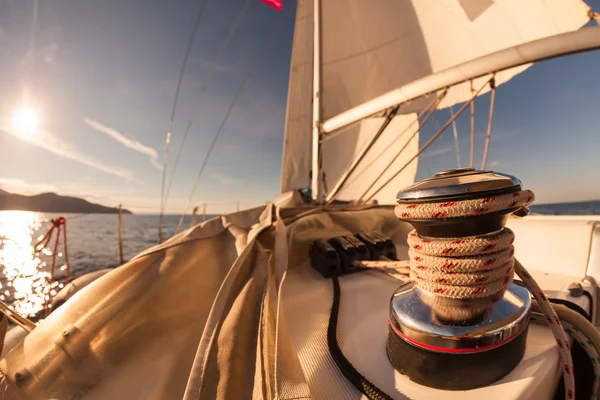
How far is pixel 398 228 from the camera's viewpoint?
1.42 m

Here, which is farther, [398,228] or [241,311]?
[398,228]

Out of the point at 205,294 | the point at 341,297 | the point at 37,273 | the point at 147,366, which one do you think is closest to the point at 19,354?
the point at 147,366

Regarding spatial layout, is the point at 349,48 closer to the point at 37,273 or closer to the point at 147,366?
the point at 147,366

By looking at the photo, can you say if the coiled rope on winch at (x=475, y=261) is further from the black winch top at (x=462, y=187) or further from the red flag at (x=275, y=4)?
the red flag at (x=275, y=4)

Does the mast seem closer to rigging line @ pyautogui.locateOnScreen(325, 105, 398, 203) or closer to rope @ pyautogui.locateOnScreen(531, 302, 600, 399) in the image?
rigging line @ pyautogui.locateOnScreen(325, 105, 398, 203)

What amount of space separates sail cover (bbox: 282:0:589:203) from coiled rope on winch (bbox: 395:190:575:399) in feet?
7.36

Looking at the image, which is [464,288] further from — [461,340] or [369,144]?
[369,144]

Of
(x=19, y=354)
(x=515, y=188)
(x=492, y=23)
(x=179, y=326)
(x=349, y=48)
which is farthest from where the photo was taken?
(x=349, y=48)

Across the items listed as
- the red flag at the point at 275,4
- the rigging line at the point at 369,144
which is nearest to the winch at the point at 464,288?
the rigging line at the point at 369,144

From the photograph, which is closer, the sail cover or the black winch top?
the black winch top

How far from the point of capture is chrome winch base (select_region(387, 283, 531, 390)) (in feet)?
1.22

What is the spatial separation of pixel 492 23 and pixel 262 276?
402 centimetres

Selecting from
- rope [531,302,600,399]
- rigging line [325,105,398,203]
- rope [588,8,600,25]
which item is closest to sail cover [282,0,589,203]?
rope [588,8,600,25]

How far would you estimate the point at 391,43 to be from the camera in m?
4.31
